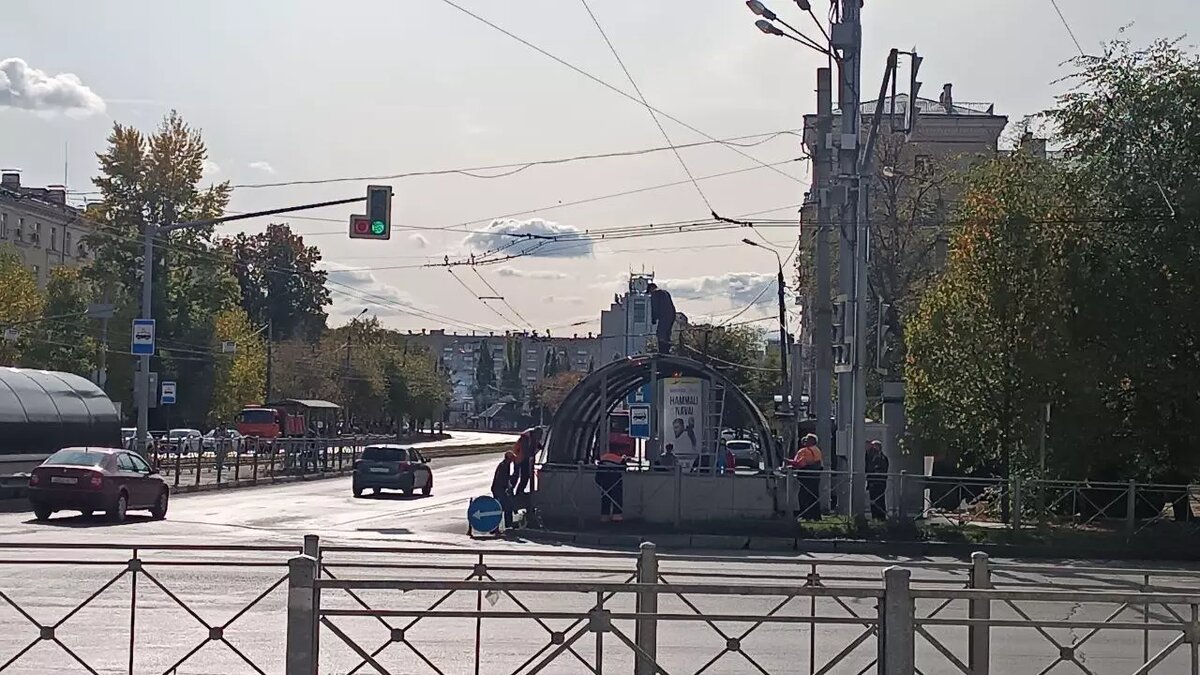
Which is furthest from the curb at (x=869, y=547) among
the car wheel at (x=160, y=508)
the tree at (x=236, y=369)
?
the tree at (x=236, y=369)

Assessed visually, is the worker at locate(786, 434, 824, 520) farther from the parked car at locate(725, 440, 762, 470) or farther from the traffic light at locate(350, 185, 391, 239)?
the parked car at locate(725, 440, 762, 470)

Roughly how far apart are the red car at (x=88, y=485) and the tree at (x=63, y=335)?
34.8 m

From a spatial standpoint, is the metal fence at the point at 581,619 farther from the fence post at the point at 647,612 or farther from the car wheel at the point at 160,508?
the car wheel at the point at 160,508

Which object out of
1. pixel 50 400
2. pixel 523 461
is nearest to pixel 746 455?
pixel 523 461

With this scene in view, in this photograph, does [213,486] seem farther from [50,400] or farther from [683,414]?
[683,414]

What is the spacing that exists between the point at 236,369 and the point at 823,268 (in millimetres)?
52171

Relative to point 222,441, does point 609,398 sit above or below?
above

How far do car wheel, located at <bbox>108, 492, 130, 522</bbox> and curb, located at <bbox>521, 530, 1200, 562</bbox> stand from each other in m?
9.19

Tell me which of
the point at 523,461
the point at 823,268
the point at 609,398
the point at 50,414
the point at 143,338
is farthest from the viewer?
the point at 50,414

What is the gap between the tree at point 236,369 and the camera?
73.4 meters

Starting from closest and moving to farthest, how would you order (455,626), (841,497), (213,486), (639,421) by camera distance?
(455,626) → (841,497) → (213,486) → (639,421)

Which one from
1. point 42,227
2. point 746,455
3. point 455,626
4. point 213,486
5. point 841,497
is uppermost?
point 42,227

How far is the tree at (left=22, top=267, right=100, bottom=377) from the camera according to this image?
6338 cm

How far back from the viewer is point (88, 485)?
27.1 metres
